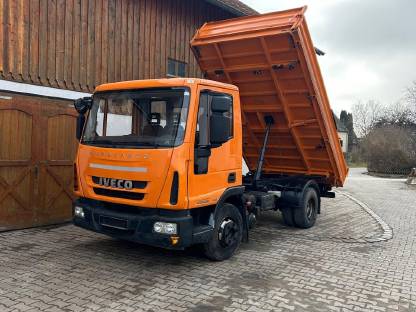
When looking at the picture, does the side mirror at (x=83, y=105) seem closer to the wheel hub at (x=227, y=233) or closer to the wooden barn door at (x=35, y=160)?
the wooden barn door at (x=35, y=160)

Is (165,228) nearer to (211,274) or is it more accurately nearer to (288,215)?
(211,274)

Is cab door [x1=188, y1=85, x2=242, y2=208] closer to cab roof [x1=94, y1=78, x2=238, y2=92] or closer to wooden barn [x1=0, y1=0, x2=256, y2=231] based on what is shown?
cab roof [x1=94, y1=78, x2=238, y2=92]

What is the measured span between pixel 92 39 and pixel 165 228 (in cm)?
528

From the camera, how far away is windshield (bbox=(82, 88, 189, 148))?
511cm

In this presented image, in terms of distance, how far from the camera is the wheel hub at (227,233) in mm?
5887

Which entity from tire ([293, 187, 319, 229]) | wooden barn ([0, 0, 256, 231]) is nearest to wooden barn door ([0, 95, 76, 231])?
wooden barn ([0, 0, 256, 231])

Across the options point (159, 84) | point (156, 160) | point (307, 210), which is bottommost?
point (307, 210)

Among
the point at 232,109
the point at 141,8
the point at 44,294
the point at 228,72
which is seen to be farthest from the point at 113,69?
the point at 44,294

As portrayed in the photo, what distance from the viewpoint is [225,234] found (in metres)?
5.92

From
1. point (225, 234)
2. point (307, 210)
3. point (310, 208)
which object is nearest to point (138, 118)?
point (225, 234)

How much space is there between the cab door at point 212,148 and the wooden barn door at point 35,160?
3.90 metres

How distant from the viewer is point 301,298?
475 centimetres

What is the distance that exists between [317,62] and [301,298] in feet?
13.3

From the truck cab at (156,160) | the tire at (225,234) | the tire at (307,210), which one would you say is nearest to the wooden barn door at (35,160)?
the truck cab at (156,160)
